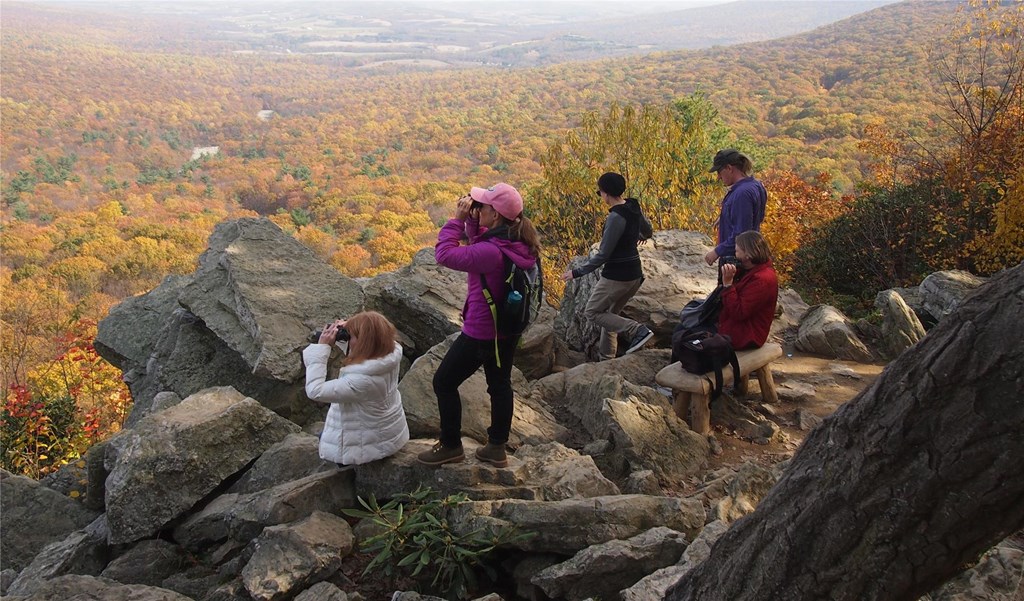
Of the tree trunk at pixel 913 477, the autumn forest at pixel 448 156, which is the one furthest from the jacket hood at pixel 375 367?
the autumn forest at pixel 448 156

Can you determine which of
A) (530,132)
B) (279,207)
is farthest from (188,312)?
(530,132)

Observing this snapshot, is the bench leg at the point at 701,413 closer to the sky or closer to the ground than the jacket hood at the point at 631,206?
closer to the ground

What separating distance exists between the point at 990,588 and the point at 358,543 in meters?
2.98

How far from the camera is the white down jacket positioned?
3.85 meters

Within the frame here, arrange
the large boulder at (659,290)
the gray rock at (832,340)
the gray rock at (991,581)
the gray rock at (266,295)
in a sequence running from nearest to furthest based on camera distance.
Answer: the gray rock at (991,581), the gray rock at (266,295), the gray rock at (832,340), the large boulder at (659,290)

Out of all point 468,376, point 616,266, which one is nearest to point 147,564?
point 468,376

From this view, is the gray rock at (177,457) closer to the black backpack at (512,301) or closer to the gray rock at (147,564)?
the gray rock at (147,564)

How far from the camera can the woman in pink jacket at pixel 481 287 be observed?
12.6 ft

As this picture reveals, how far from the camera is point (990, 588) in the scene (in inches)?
98.0

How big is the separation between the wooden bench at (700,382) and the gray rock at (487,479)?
1.17 meters

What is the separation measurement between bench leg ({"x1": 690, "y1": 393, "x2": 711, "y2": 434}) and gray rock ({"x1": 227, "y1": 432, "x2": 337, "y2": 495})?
8.84 feet

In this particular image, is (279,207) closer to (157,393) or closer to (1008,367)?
(157,393)

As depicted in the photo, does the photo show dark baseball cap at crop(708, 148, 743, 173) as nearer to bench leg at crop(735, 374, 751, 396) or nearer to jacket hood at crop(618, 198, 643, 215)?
jacket hood at crop(618, 198, 643, 215)

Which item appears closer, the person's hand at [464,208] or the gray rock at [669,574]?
the gray rock at [669,574]
